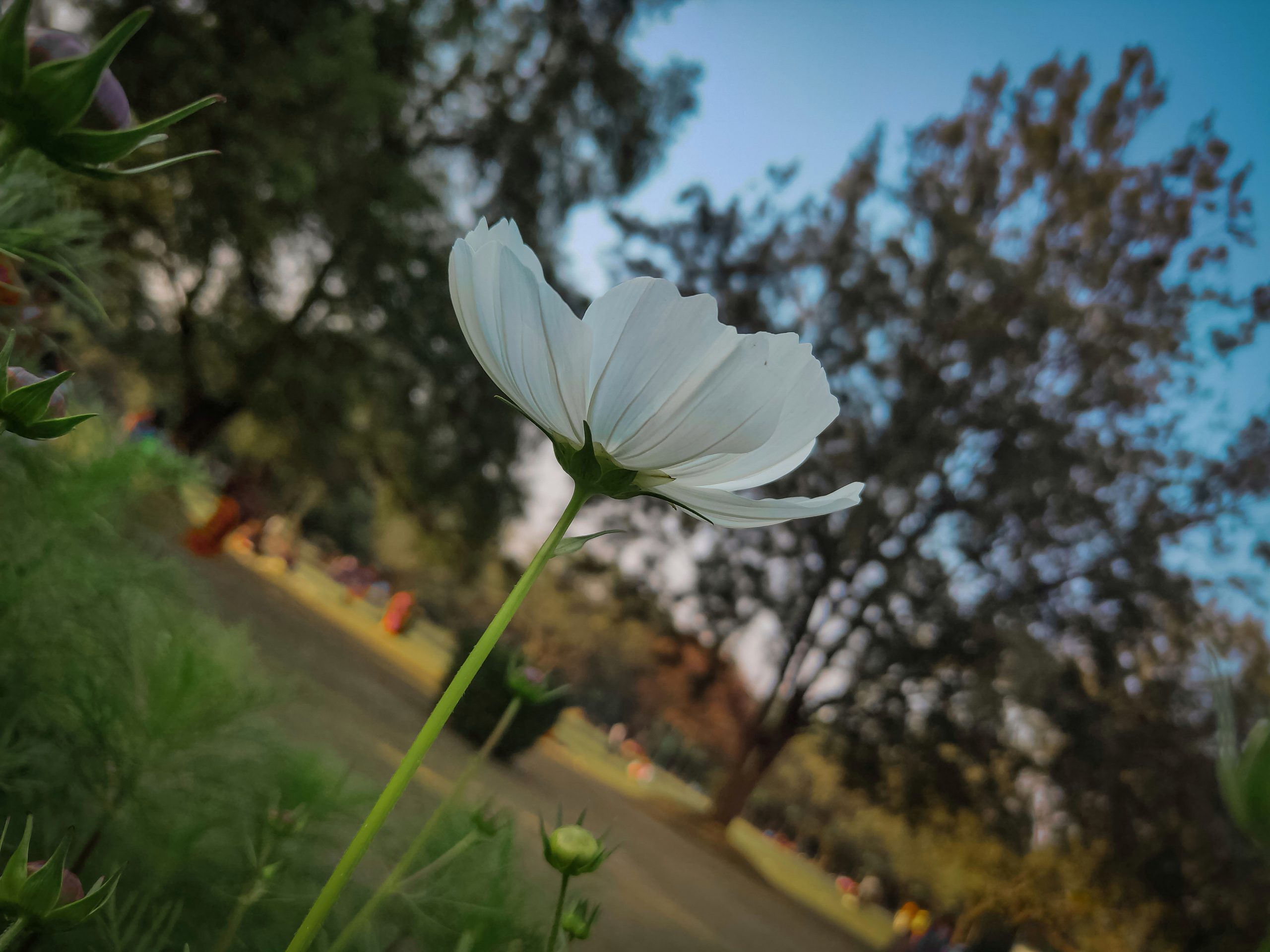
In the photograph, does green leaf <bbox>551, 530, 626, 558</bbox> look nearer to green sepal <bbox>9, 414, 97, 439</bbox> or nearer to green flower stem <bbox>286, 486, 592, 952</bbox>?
green flower stem <bbox>286, 486, 592, 952</bbox>

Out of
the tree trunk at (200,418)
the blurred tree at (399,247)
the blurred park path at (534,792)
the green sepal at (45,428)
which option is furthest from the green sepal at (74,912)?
the tree trunk at (200,418)

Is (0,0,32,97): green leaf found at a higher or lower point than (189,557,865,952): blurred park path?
higher

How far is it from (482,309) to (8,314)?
483 millimetres

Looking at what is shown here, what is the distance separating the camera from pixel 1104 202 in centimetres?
870

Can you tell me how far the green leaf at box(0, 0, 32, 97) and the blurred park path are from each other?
83 centimetres

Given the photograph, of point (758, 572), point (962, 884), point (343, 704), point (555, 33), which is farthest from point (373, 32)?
point (962, 884)

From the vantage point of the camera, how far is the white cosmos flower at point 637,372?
0.32m

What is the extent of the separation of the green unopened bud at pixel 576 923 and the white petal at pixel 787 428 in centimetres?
20

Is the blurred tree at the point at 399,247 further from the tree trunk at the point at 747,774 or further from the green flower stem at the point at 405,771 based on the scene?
the green flower stem at the point at 405,771

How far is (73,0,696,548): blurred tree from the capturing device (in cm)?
645

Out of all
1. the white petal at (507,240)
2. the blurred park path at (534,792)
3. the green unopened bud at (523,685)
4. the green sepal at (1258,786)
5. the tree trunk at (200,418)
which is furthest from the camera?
the tree trunk at (200,418)

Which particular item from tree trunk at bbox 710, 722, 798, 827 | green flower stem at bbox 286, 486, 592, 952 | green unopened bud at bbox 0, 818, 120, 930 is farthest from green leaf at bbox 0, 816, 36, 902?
tree trunk at bbox 710, 722, 798, 827

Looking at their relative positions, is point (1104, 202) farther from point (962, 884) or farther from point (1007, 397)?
point (962, 884)

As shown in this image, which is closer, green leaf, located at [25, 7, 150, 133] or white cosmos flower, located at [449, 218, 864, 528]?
green leaf, located at [25, 7, 150, 133]
